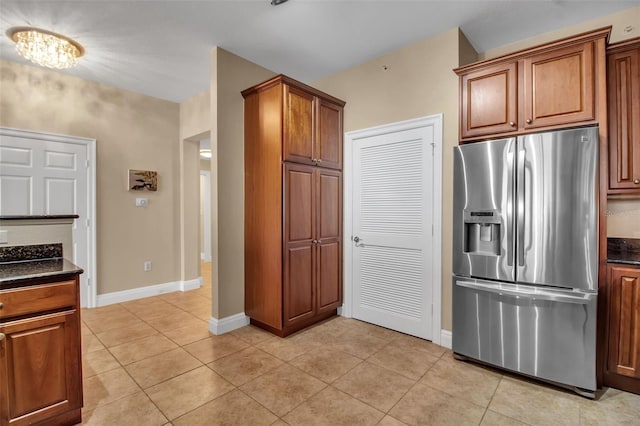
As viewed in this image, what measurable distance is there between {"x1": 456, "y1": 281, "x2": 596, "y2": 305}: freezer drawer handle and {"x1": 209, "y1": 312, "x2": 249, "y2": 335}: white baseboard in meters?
2.28

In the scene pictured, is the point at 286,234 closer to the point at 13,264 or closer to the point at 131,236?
the point at 13,264

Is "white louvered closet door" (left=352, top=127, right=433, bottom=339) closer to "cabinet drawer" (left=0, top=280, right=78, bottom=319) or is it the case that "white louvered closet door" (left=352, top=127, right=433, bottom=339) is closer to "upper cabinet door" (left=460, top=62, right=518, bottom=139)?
"upper cabinet door" (left=460, top=62, right=518, bottom=139)

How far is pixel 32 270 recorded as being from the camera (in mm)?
1752

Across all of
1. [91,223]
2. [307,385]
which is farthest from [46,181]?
[307,385]

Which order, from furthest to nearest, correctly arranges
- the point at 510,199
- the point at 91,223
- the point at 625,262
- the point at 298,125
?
the point at 91,223 → the point at 298,125 → the point at 510,199 → the point at 625,262

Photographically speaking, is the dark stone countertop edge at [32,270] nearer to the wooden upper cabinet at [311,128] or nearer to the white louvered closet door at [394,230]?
the wooden upper cabinet at [311,128]

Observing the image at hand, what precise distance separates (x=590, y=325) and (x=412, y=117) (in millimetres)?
2154

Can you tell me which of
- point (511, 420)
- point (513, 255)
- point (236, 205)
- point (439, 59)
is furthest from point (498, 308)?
point (236, 205)

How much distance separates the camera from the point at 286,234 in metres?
3.00

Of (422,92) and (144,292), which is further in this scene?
(144,292)

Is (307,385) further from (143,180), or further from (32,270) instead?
(143,180)

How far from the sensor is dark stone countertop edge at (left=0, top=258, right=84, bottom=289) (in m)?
1.59

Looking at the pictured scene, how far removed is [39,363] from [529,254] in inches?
124

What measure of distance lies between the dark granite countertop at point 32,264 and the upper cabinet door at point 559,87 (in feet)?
10.6
